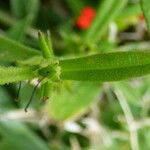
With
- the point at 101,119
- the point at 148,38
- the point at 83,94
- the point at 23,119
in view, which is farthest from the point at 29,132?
the point at 148,38

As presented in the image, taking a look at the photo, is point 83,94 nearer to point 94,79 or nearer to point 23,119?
point 23,119

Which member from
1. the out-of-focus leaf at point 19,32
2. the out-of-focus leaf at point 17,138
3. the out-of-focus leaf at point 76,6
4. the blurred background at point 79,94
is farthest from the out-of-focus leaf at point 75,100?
the out-of-focus leaf at point 76,6

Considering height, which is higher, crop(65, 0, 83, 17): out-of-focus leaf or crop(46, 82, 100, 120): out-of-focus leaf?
crop(65, 0, 83, 17): out-of-focus leaf

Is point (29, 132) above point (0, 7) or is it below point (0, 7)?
below

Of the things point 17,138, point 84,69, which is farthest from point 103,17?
point 84,69

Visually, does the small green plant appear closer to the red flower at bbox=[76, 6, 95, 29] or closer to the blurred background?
the blurred background

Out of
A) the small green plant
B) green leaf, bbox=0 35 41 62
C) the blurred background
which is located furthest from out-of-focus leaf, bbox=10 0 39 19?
the small green plant

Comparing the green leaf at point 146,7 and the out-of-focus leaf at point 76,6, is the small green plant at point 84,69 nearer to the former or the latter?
the green leaf at point 146,7
